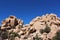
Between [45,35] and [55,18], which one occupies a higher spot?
[55,18]

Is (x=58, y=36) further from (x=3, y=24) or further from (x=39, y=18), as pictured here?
(x=3, y=24)

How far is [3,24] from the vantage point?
91875 mm

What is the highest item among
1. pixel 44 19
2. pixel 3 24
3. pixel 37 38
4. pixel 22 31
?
pixel 3 24

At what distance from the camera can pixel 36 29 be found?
226 ft

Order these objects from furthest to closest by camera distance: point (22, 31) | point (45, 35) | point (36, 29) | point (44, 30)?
1. point (22, 31)
2. point (36, 29)
3. point (44, 30)
4. point (45, 35)

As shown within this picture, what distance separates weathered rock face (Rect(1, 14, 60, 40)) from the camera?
56.6 meters

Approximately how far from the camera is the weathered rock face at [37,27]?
186 ft

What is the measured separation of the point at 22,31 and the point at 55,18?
14.0m

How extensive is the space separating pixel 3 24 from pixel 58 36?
44.5 m

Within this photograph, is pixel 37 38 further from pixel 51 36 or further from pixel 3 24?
pixel 3 24

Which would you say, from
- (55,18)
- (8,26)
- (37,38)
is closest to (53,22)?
(55,18)

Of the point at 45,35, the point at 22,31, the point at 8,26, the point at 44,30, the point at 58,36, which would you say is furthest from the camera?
the point at 8,26

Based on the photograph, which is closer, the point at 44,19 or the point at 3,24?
the point at 44,19

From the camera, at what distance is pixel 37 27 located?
70.2 metres
